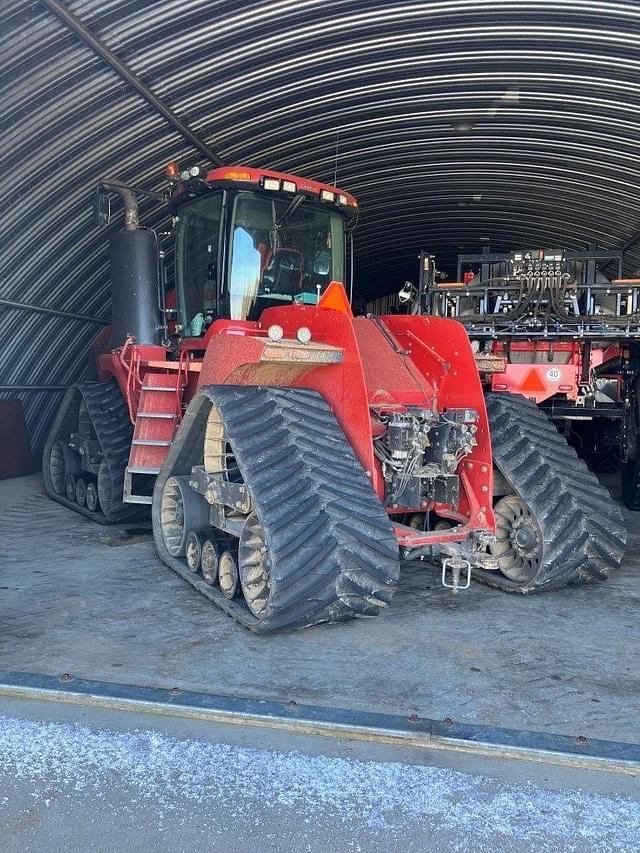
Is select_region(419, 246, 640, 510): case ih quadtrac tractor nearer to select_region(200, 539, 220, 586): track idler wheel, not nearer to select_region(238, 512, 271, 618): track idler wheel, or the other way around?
select_region(200, 539, 220, 586): track idler wheel

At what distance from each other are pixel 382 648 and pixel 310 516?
78cm

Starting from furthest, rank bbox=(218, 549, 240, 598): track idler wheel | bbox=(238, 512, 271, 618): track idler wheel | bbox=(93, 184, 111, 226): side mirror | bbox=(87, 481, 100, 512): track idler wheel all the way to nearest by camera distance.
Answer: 1. bbox=(87, 481, 100, 512): track idler wheel
2. bbox=(93, 184, 111, 226): side mirror
3. bbox=(218, 549, 240, 598): track idler wheel
4. bbox=(238, 512, 271, 618): track idler wheel

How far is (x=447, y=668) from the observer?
3.59 metres

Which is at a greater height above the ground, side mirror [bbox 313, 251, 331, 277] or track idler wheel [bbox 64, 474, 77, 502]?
side mirror [bbox 313, 251, 331, 277]

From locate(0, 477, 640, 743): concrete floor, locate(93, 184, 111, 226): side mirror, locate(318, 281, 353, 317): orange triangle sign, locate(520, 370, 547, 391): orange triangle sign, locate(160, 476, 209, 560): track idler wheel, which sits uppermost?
locate(93, 184, 111, 226): side mirror

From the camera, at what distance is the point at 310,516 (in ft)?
12.3

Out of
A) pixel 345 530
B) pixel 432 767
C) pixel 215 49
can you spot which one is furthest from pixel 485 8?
pixel 432 767

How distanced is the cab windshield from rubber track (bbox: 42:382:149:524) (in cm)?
200

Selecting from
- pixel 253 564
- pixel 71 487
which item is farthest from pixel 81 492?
pixel 253 564

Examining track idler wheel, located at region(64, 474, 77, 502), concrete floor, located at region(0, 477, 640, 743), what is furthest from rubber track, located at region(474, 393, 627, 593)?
track idler wheel, located at region(64, 474, 77, 502)

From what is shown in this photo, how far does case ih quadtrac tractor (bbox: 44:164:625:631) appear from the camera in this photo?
380 cm

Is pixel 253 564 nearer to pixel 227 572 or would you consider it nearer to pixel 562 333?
pixel 227 572

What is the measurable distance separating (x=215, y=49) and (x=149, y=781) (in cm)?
628

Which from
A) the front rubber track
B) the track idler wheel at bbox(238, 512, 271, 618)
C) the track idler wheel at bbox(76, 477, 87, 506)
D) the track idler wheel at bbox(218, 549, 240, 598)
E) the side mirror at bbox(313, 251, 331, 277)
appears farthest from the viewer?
the track idler wheel at bbox(76, 477, 87, 506)
